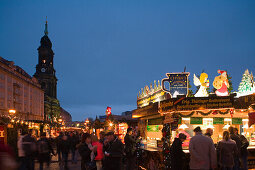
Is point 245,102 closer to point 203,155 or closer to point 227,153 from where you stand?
point 227,153

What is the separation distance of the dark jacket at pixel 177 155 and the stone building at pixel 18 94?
4344cm

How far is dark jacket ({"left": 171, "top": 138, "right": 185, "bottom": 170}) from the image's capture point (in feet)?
32.8

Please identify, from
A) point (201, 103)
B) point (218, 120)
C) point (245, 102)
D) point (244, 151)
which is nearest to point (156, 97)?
point (218, 120)

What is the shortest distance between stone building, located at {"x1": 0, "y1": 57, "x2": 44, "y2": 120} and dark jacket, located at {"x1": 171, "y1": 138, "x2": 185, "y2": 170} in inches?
1710

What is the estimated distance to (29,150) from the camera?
12.0m

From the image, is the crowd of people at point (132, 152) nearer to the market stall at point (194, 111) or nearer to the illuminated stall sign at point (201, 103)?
the market stall at point (194, 111)

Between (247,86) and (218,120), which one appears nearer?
(247,86)

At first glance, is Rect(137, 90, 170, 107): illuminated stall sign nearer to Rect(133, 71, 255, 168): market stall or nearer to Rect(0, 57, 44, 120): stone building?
Rect(133, 71, 255, 168): market stall

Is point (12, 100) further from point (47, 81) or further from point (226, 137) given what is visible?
point (47, 81)

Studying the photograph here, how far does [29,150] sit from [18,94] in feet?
183

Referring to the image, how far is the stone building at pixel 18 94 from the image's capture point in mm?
55438

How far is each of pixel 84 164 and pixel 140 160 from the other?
4256 mm

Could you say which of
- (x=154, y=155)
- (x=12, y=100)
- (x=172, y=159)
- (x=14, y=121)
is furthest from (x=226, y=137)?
(x=12, y=100)

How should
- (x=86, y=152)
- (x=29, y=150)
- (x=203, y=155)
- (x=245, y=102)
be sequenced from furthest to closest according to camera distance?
(x=245, y=102) < (x=29, y=150) < (x=86, y=152) < (x=203, y=155)
